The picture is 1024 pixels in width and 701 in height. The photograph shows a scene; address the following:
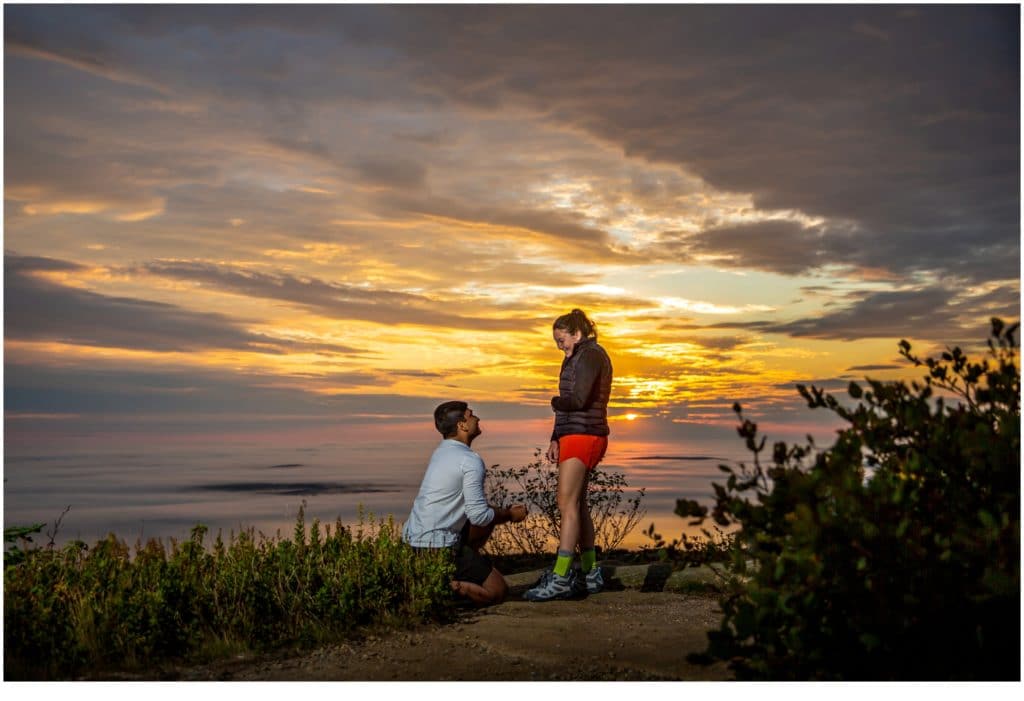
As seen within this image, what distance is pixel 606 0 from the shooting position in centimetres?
757

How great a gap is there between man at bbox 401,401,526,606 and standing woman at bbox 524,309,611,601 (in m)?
0.61

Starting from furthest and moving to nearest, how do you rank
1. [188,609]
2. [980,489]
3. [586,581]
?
[586,581] → [188,609] → [980,489]

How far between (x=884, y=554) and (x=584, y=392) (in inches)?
142

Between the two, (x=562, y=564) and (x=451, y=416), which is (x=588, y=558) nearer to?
(x=562, y=564)

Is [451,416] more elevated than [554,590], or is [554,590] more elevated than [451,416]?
[451,416]

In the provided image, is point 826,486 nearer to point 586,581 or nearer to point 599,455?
point 599,455

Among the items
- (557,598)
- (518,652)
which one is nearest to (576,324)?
(557,598)

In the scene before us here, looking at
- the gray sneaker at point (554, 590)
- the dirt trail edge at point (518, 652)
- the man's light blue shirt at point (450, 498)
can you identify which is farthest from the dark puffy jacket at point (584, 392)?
the dirt trail edge at point (518, 652)

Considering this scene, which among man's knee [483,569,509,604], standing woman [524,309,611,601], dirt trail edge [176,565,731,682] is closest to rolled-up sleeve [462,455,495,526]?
man's knee [483,569,509,604]

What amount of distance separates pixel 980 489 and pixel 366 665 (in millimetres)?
3549

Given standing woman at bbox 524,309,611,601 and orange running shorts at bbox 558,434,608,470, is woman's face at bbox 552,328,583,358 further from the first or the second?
orange running shorts at bbox 558,434,608,470

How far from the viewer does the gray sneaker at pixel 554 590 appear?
8203 mm

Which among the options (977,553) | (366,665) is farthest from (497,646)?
(977,553)

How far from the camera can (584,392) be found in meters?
8.02
